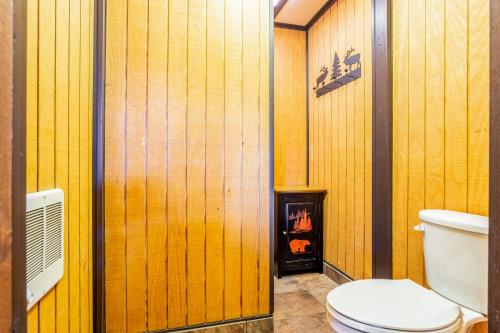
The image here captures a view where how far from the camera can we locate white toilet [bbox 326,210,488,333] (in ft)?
3.59

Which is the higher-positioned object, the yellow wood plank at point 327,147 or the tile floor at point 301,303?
the yellow wood plank at point 327,147

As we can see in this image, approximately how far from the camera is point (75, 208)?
1129 millimetres

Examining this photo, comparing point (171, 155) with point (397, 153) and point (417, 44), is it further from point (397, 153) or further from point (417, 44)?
point (417, 44)

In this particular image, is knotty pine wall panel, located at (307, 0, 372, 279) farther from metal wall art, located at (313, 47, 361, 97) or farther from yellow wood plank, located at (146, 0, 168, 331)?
yellow wood plank, located at (146, 0, 168, 331)

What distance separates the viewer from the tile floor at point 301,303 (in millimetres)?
1888

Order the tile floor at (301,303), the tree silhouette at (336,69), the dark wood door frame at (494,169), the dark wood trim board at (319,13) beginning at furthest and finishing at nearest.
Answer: the dark wood trim board at (319,13) → the tree silhouette at (336,69) → the tile floor at (301,303) → the dark wood door frame at (494,169)

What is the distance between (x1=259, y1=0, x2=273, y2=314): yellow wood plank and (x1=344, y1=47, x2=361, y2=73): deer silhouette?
859mm

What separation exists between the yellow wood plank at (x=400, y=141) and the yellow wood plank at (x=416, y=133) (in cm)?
3

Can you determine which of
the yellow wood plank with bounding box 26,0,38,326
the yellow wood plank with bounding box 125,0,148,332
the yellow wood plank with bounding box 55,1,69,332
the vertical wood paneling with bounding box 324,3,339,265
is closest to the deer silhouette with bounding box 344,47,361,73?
the vertical wood paneling with bounding box 324,3,339,265

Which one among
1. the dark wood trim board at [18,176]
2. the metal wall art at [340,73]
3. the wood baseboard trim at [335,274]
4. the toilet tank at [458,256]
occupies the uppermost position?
the metal wall art at [340,73]


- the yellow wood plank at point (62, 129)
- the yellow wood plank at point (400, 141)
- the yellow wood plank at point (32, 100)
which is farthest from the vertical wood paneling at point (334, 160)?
the yellow wood plank at point (32, 100)

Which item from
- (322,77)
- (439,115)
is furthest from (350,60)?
(439,115)

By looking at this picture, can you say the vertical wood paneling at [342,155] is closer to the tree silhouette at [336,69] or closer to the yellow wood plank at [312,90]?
the tree silhouette at [336,69]

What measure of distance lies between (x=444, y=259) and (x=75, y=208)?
163 cm
